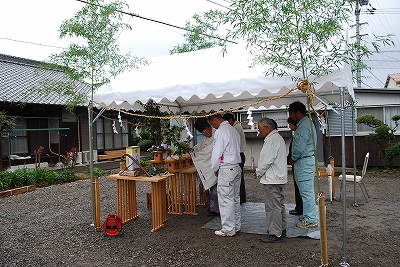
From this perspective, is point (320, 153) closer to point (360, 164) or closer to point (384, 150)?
point (360, 164)

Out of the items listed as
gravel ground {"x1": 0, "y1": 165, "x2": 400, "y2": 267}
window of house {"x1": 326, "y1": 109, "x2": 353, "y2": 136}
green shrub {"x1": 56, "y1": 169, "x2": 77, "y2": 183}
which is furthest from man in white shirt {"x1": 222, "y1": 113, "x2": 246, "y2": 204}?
window of house {"x1": 326, "y1": 109, "x2": 353, "y2": 136}

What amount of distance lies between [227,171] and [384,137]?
270 inches

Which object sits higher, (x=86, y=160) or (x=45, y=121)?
(x=45, y=121)

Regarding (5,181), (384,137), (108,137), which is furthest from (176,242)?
(108,137)

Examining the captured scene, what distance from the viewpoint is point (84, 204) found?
20.7 ft

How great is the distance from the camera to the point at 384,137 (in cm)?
884

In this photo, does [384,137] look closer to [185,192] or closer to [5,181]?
[185,192]

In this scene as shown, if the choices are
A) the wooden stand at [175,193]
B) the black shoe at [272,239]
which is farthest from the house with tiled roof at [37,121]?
the black shoe at [272,239]

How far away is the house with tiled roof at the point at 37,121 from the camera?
32.0 feet

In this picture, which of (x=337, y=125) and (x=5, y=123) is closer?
(x=5, y=123)

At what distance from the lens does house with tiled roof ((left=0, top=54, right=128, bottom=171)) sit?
9760mm

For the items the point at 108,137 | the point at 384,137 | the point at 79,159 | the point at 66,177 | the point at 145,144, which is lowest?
the point at 66,177

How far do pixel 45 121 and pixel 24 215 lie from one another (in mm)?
6267

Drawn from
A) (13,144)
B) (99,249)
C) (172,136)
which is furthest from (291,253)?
(13,144)
